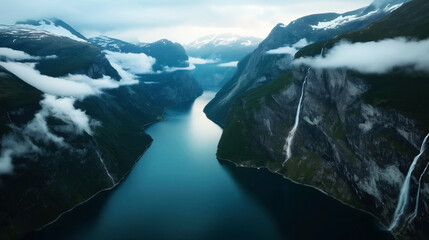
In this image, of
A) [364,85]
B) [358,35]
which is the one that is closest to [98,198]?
[364,85]

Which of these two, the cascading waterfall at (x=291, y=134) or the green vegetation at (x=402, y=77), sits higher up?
the green vegetation at (x=402, y=77)

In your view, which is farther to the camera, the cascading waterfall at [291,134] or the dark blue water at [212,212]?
the cascading waterfall at [291,134]

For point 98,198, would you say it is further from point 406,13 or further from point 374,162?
point 406,13

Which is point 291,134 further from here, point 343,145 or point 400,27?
point 400,27

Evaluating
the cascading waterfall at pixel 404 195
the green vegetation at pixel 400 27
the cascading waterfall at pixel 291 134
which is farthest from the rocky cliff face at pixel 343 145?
the green vegetation at pixel 400 27

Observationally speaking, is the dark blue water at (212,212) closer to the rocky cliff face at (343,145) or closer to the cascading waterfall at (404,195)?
the cascading waterfall at (404,195)

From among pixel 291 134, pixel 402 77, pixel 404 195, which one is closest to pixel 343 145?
pixel 402 77
